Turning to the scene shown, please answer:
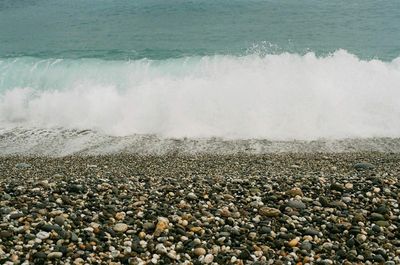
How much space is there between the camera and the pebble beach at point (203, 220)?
4281 millimetres

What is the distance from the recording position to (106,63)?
17.6 meters

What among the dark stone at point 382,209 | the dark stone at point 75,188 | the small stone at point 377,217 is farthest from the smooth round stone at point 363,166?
the dark stone at point 75,188

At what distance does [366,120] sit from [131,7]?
22277mm

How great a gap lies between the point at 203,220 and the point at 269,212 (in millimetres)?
760

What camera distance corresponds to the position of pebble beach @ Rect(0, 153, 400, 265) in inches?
169

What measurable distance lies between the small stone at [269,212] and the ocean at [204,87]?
499cm

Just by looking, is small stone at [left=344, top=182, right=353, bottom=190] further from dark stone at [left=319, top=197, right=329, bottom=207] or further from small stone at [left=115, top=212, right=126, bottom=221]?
small stone at [left=115, top=212, right=126, bottom=221]

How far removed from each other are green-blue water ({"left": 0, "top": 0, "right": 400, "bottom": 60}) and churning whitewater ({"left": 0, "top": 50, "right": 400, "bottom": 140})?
160 inches

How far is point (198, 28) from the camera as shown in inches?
937

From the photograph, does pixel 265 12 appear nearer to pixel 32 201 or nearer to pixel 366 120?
pixel 366 120

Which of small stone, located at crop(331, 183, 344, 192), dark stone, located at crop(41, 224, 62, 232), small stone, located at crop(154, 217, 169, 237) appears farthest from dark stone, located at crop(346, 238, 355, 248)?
dark stone, located at crop(41, 224, 62, 232)

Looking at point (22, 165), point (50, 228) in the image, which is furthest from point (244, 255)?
point (22, 165)

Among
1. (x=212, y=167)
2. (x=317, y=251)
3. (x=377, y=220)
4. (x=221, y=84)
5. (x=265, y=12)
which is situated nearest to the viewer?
(x=317, y=251)

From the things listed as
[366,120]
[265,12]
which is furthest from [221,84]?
[265,12]
